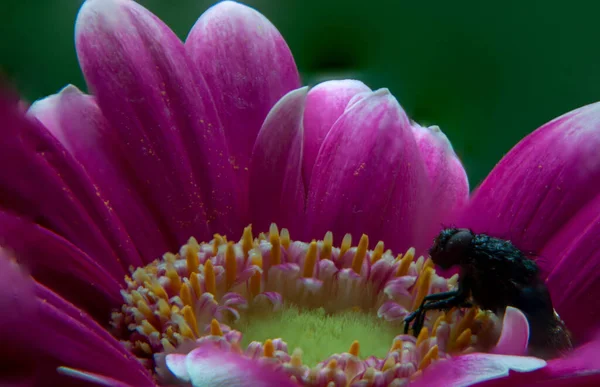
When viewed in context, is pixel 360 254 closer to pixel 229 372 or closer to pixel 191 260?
pixel 191 260

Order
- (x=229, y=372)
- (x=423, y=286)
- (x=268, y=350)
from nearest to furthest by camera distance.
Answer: (x=229, y=372), (x=268, y=350), (x=423, y=286)

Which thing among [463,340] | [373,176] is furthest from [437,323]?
[373,176]

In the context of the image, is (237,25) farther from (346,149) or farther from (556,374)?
(556,374)

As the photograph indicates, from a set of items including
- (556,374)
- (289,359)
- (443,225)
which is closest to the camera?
(556,374)

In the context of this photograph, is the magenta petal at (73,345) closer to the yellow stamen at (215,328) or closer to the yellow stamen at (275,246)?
the yellow stamen at (215,328)

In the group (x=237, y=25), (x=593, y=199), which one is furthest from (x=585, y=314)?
(x=237, y=25)

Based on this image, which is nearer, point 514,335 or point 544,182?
point 514,335

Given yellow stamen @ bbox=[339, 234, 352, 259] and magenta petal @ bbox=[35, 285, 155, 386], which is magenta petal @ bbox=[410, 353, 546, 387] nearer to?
magenta petal @ bbox=[35, 285, 155, 386]
